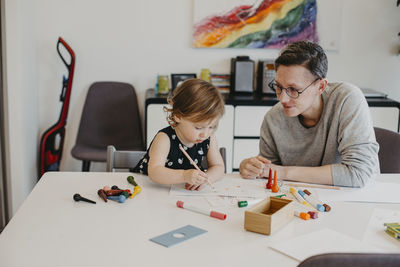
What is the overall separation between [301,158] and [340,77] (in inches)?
79.5

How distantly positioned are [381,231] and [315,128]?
0.71 meters

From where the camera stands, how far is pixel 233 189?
1.71 metres

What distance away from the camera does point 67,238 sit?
1244 mm

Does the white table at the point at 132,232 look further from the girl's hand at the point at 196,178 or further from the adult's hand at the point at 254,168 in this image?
the adult's hand at the point at 254,168

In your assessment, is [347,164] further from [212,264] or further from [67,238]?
[67,238]

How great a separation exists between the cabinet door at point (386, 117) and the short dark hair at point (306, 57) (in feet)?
5.52

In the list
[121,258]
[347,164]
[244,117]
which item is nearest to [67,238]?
[121,258]

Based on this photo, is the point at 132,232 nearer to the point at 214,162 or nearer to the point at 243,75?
the point at 214,162

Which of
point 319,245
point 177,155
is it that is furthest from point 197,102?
point 319,245

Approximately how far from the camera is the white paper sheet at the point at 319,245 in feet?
3.91

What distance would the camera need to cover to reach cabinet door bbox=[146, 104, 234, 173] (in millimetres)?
3301

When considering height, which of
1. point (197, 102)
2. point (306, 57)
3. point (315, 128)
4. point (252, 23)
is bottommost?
point (315, 128)

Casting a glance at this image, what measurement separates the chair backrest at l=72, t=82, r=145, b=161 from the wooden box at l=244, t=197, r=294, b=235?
2.25m

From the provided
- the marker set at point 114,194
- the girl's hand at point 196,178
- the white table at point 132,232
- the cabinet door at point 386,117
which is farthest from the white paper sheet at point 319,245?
the cabinet door at point 386,117
